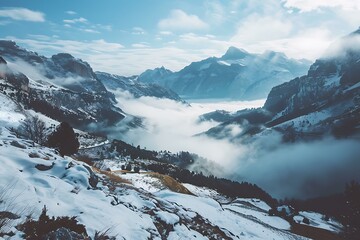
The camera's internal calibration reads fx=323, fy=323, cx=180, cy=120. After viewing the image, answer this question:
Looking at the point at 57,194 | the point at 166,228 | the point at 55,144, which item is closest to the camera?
the point at 57,194

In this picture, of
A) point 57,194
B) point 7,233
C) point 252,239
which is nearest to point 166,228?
point 57,194

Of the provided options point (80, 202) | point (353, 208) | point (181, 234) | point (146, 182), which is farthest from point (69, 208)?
point (146, 182)

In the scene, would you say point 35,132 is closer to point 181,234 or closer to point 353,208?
point 353,208

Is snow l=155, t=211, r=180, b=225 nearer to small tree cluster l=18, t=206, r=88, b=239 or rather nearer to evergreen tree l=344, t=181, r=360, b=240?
small tree cluster l=18, t=206, r=88, b=239

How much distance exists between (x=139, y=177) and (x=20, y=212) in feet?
247

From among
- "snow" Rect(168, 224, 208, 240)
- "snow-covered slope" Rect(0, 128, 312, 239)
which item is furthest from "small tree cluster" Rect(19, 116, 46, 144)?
"snow" Rect(168, 224, 208, 240)

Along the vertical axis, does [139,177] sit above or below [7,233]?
below

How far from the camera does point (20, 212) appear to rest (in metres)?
14.9

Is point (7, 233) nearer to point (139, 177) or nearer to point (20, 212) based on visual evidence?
point (20, 212)

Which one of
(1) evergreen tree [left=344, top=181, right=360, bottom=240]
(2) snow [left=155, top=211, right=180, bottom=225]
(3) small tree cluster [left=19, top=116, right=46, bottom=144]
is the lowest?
(3) small tree cluster [left=19, top=116, right=46, bottom=144]

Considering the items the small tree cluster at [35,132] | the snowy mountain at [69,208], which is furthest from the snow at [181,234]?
the small tree cluster at [35,132]

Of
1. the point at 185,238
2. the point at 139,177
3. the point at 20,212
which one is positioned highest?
the point at 20,212

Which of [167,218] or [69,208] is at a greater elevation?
[69,208]

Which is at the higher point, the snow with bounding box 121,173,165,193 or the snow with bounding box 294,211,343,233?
the snow with bounding box 121,173,165,193
